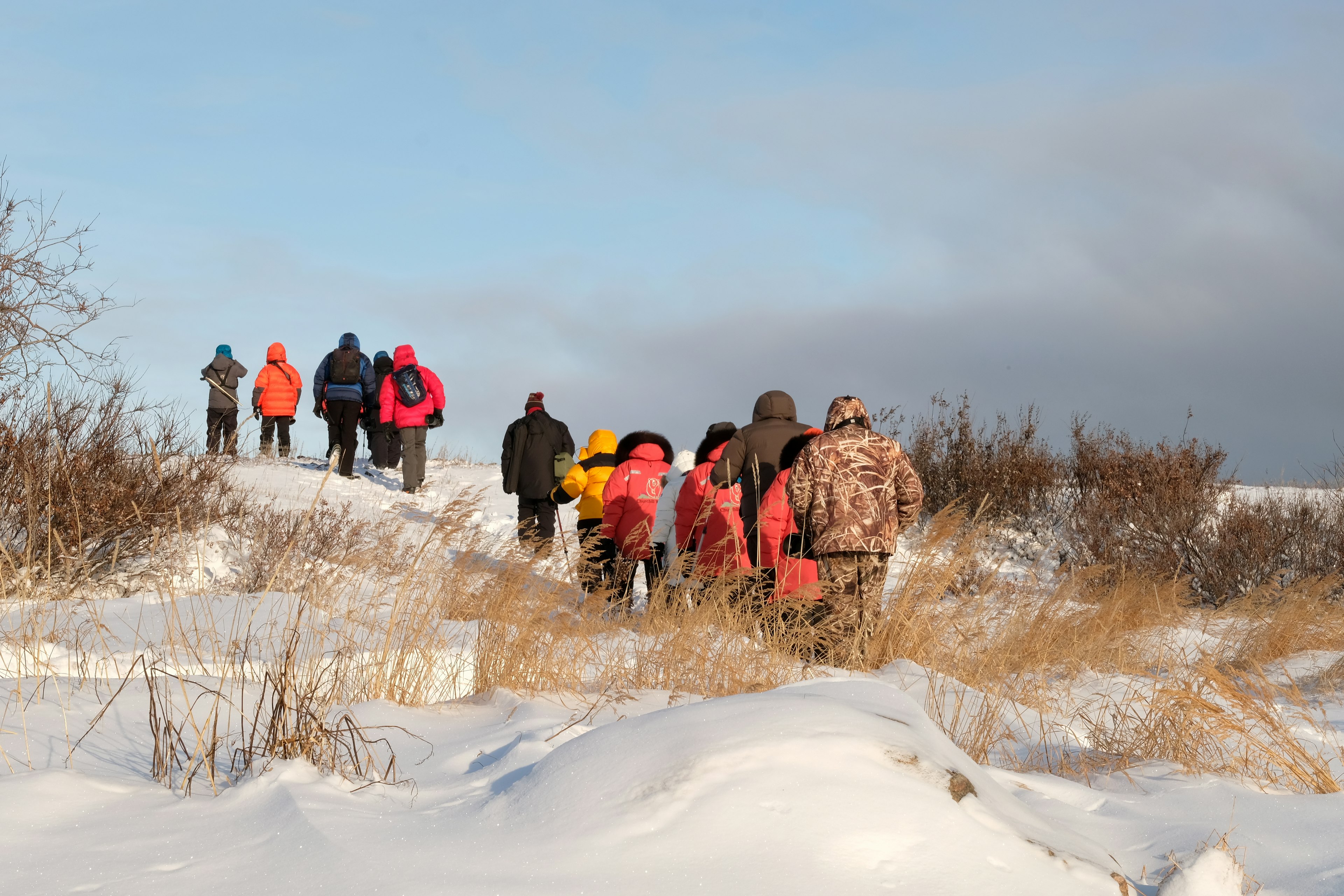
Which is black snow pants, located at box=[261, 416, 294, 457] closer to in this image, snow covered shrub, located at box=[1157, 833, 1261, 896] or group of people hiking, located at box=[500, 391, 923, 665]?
group of people hiking, located at box=[500, 391, 923, 665]

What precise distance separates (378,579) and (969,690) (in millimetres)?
2769

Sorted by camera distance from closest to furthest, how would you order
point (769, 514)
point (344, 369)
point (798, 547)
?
1. point (798, 547)
2. point (769, 514)
3. point (344, 369)

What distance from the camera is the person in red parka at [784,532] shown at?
5.37 meters

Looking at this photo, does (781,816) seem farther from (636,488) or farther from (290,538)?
(290,538)

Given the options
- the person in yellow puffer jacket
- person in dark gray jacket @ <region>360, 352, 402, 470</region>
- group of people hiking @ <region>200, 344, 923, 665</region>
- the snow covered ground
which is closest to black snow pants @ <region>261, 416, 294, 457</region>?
person in dark gray jacket @ <region>360, 352, 402, 470</region>

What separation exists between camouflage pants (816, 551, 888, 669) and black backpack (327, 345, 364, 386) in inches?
368

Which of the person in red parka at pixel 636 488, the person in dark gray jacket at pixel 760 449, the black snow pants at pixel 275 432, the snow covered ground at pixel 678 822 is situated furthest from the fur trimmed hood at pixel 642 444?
the black snow pants at pixel 275 432

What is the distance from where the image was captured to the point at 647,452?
7441 mm

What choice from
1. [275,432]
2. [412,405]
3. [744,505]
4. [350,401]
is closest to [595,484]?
[744,505]

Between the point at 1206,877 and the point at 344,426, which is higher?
the point at 344,426

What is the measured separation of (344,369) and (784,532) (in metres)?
8.70

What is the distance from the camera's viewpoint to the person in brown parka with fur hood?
16.7 feet

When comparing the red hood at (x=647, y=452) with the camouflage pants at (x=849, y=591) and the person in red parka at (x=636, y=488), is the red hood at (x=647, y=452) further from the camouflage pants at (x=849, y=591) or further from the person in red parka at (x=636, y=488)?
the camouflage pants at (x=849, y=591)

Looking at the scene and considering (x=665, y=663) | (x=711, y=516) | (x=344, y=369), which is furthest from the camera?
(x=344, y=369)
